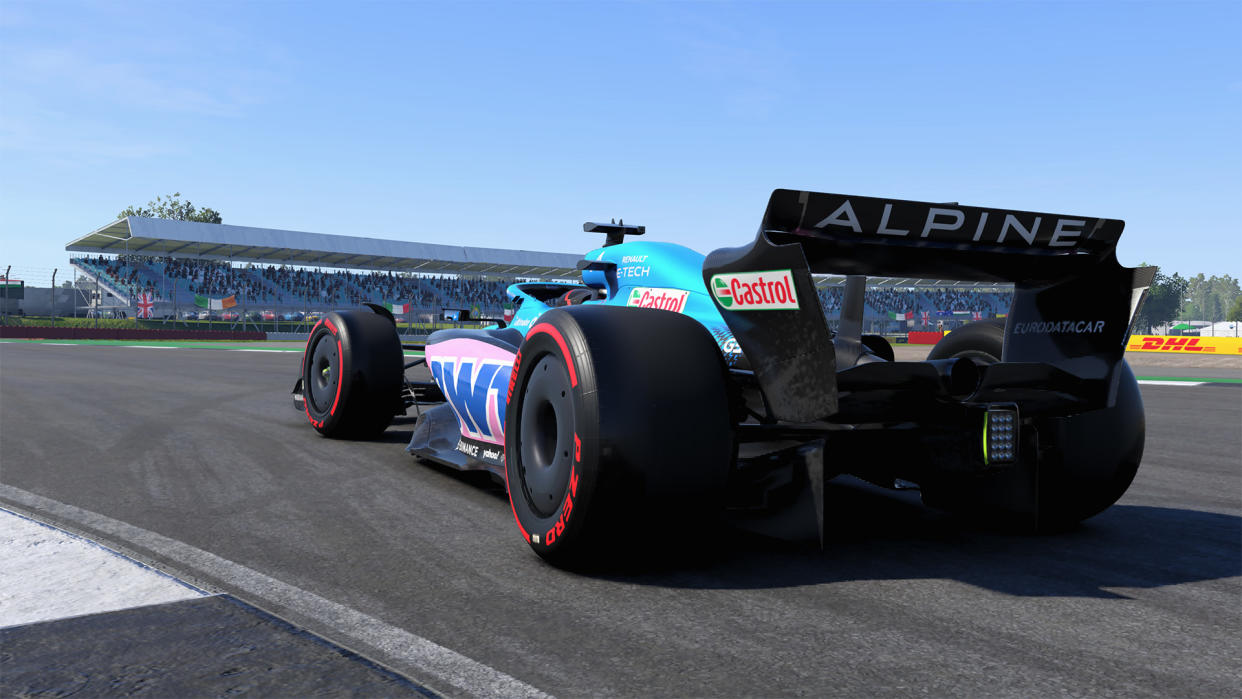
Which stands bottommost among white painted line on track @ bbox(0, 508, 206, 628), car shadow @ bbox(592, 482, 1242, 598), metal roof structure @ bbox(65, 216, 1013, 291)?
white painted line on track @ bbox(0, 508, 206, 628)

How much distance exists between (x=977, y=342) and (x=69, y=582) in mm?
3800

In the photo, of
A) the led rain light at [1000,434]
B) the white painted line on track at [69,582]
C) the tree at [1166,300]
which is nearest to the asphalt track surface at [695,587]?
the white painted line on track at [69,582]

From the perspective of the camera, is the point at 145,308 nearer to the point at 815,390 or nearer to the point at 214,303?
the point at 214,303

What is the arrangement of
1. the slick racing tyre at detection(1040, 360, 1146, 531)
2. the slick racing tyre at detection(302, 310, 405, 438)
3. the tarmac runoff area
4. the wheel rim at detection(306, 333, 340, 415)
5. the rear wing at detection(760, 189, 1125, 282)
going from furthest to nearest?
the wheel rim at detection(306, 333, 340, 415) < the slick racing tyre at detection(302, 310, 405, 438) < the slick racing tyre at detection(1040, 360, 1146, 531) < the rear wing at detection(760, 189, 1125, 282) < the tarmac runoff area

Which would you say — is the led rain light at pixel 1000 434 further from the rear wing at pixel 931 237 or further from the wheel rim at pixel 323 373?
the wheel rim at pixel 323 373

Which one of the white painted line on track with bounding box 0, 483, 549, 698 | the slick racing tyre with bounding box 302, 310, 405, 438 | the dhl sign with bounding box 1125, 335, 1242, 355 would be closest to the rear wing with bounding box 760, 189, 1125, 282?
the white painted line on track with bounding box 0, 483, 549, 698

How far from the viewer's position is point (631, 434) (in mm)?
3053

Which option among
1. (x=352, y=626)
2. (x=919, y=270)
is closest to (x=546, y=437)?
(x=352, y=626)

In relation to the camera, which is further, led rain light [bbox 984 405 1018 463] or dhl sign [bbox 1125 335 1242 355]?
dhl sign [bbox 1125 335 1242 355]

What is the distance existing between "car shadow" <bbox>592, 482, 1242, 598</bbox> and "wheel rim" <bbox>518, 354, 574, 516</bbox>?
1.17 feet

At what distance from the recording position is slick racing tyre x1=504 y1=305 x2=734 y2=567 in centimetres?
306

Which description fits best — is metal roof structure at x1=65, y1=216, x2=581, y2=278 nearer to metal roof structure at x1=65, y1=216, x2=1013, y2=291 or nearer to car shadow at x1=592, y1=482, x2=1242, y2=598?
metal roof structure at x1=65, y1=216, x2=1013, y2=291

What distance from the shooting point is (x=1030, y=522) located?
3957mm

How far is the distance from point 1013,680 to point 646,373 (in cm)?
142
